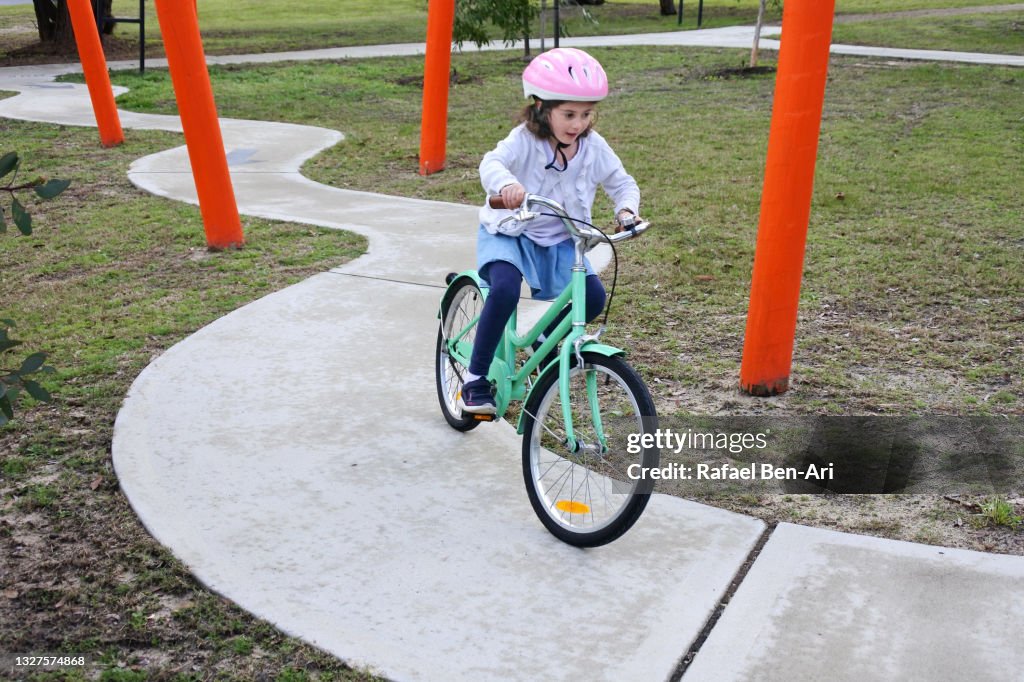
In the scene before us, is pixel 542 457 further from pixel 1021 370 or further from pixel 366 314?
pixel 1021 370

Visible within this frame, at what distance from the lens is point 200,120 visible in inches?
275

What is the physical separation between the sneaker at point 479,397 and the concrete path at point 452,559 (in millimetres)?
239

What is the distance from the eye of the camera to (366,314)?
5.76 m

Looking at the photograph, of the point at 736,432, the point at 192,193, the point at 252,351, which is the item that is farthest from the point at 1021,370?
the point at 192,193

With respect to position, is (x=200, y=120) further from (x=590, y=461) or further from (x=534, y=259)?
(x=590, y=461)

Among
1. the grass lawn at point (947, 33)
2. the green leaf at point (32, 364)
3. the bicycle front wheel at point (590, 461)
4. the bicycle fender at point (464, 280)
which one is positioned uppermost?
the green leaf at point (32, 364)

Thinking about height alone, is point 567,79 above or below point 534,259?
above

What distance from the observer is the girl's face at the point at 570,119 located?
3.62 m

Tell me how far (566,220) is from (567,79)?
46 centimetres

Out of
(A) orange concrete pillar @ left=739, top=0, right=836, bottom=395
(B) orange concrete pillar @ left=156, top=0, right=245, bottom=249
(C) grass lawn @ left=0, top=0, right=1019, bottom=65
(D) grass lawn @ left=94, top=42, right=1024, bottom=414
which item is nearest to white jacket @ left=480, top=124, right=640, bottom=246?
(A) orange concrete pillar @ left=739, top=0, right=836, bottom=395

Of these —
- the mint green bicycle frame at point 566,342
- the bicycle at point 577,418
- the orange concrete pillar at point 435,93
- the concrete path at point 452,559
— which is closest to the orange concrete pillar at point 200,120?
the concrete path at point 452,559

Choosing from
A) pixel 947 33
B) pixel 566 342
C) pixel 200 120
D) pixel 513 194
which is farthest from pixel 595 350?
pixel 947 33

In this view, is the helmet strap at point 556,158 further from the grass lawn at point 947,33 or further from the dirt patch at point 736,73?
the grass lawn at point 947,33

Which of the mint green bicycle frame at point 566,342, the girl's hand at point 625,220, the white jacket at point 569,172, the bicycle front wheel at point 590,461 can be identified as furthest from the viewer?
the white jacket at point 569,172
